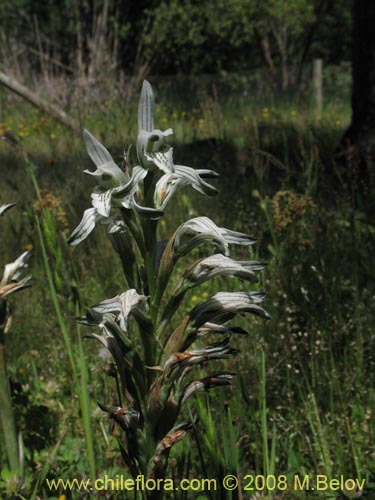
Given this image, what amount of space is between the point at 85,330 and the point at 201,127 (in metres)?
5.48

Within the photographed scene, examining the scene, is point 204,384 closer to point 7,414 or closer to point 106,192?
point 106,192

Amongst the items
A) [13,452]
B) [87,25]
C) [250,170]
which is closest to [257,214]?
[250,170]

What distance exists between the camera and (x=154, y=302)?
4.01 feet

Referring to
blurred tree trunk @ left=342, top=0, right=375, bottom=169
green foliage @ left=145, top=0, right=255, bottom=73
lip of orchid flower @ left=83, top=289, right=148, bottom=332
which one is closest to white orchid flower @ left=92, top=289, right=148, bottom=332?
lip of orchid flower @ left=83, top=289, right=148, bottom=332

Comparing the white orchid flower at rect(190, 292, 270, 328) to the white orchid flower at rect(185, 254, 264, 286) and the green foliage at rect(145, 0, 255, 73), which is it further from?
the green foliage at rect(145, 0, 255, 73)

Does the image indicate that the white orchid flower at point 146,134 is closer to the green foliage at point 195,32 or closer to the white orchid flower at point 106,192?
the white orchid flower at point 106,192

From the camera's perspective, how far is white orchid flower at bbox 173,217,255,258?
1.18 m

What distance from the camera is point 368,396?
2.10 metres

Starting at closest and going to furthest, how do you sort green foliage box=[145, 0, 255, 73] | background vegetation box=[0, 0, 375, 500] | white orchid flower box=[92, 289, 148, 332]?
white orchid flower box=[92, 289, 148, 332] < background vegetation box=[0, 0, 375, 500] < green foliage box=[145, 0, 255, 73]

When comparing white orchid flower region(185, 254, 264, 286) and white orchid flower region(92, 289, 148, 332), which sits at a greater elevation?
white orchid flower region(185, 254, 264, 286)

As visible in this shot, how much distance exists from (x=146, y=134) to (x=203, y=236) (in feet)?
0.82

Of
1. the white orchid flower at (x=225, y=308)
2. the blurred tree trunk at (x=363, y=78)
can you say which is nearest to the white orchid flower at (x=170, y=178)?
the white orchid flower at (x=225, y=308)

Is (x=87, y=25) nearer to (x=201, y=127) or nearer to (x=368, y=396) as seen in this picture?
(x=201, y=127)

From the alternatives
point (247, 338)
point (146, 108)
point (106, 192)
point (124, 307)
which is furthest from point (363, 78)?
point (124, 307)
